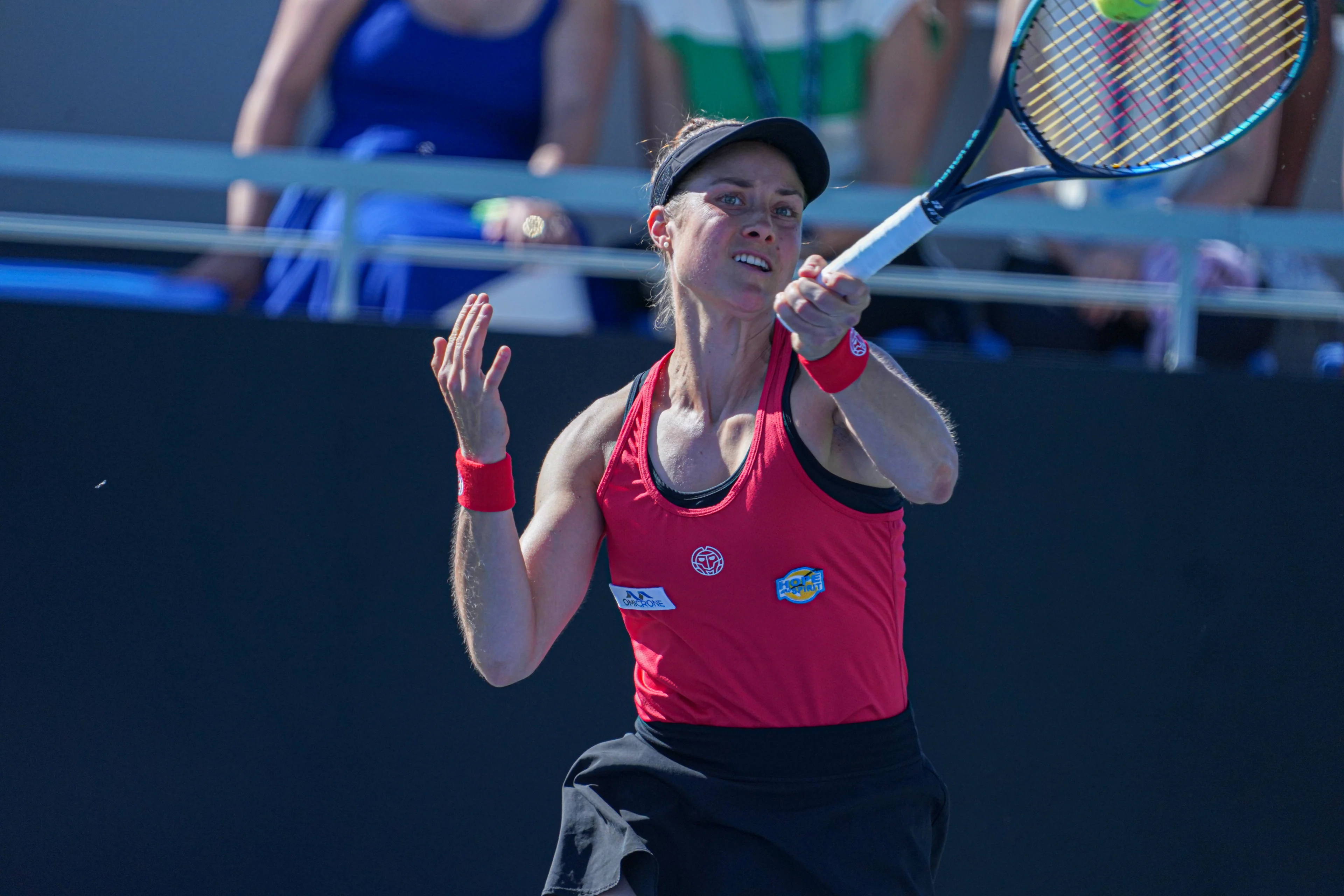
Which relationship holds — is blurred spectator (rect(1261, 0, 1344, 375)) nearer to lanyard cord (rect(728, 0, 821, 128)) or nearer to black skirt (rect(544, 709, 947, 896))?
lanyard cord (rect(728, 0, 821, 128))

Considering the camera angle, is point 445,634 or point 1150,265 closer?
point 445,634

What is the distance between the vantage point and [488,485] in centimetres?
222

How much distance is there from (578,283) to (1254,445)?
1751 mm

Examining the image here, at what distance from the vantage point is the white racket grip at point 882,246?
186cm

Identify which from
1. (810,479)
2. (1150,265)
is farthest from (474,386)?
(1150,265)

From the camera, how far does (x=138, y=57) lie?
514cm

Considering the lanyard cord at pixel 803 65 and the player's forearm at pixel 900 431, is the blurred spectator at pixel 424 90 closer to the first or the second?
the lanyard cord at pixel 803 65

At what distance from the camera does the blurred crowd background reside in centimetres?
370

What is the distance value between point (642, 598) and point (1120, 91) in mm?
1697

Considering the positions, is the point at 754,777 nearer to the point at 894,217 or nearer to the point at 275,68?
the point at 894,217

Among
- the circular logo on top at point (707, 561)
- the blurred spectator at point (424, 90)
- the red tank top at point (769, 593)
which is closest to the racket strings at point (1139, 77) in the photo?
the red tank top at point (769, 593)

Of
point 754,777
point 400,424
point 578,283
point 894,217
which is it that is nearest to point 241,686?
point 400,424

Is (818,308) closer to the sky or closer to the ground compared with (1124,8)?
closer to the ground

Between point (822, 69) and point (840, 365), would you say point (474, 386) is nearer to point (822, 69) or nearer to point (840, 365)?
point (840, 365)
